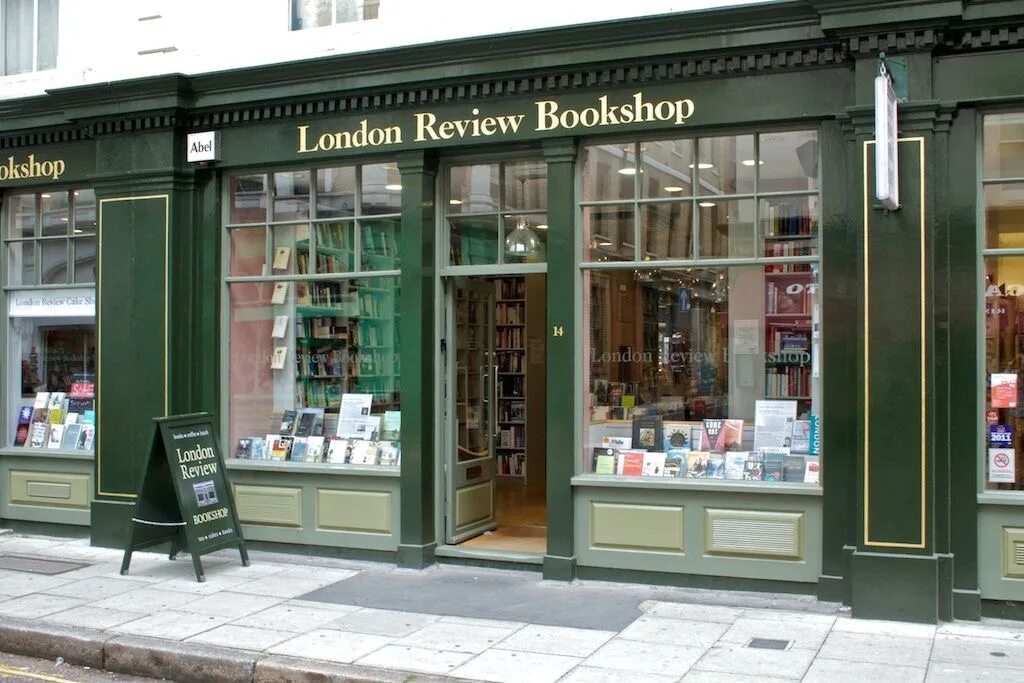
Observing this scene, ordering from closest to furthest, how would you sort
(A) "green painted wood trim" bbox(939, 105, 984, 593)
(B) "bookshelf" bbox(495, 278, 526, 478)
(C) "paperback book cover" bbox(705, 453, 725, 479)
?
(A) "green painted wood trim" bbox(939, 105, 984, 593) < (C) "paperback book cover" bbox(705, 453, 725, 479) < (B) "bookshelf" bbox(495, 278, 526, 478)

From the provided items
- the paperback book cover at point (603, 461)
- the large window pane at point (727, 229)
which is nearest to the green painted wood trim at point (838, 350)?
the large window pane at point (727, 229)

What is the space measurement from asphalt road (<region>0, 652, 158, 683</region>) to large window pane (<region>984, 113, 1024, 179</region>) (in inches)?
288

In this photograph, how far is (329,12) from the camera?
10.6m

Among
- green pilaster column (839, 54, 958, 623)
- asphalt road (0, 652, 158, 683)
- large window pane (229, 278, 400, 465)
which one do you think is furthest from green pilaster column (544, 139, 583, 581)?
asphalt road (0, 652, 158, 683)

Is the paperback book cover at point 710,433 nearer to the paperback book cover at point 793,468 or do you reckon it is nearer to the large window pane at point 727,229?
the paperback book cover at point 793,468

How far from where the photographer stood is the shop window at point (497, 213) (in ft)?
32.3

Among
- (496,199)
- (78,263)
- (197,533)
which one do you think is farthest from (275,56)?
(197,533)

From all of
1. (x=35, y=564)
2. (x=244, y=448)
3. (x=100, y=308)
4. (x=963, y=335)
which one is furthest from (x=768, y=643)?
(x=100, y=308)

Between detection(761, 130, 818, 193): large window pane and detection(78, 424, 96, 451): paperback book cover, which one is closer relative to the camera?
detection(761, 130, 818, 193): large window pane

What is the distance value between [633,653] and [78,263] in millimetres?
7877

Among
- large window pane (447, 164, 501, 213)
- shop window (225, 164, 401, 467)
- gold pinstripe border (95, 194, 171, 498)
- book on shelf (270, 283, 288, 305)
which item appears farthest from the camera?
book on shelf (270, 283, 288, 305)

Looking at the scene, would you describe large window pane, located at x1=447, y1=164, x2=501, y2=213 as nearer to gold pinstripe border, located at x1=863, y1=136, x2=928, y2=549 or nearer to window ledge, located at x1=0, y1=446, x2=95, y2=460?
gold pinstripe border, located at x1=863, y1=136, x2=928, y2=549

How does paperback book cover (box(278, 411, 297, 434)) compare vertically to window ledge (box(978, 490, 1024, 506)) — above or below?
above

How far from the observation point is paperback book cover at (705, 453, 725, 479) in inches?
353
